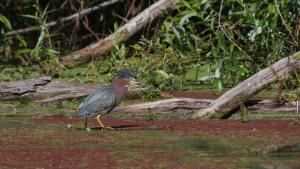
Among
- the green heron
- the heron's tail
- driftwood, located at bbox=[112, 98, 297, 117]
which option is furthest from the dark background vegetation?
the heron's tail

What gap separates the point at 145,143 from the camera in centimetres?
603

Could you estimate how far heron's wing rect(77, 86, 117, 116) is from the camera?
668cm

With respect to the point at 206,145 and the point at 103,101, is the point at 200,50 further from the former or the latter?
the point at 206,145

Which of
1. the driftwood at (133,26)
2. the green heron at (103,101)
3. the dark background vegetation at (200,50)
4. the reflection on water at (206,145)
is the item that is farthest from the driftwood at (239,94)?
the driftwood at (133,26)

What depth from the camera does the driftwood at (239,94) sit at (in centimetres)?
713

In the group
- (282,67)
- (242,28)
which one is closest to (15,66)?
(242,28)

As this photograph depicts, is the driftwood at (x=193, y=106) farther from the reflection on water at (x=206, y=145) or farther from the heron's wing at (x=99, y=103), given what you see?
the reflection on water at (x=206, y=145)

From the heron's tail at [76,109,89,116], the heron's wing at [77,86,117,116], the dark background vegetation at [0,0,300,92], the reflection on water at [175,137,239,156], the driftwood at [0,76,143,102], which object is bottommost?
the reflection on water at [175,137,239,156]

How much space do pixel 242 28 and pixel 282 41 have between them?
55.8 inches

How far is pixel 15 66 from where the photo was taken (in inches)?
423

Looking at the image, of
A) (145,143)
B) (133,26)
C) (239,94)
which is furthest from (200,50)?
(145,143)

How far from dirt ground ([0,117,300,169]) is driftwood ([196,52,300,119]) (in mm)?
128

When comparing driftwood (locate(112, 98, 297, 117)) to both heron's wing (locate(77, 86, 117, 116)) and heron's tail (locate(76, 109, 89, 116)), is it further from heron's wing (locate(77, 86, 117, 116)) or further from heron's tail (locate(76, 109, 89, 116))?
heron's tail (locate(76, 109, 89, 116))

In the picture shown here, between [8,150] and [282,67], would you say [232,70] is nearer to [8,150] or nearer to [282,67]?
[282,67]
